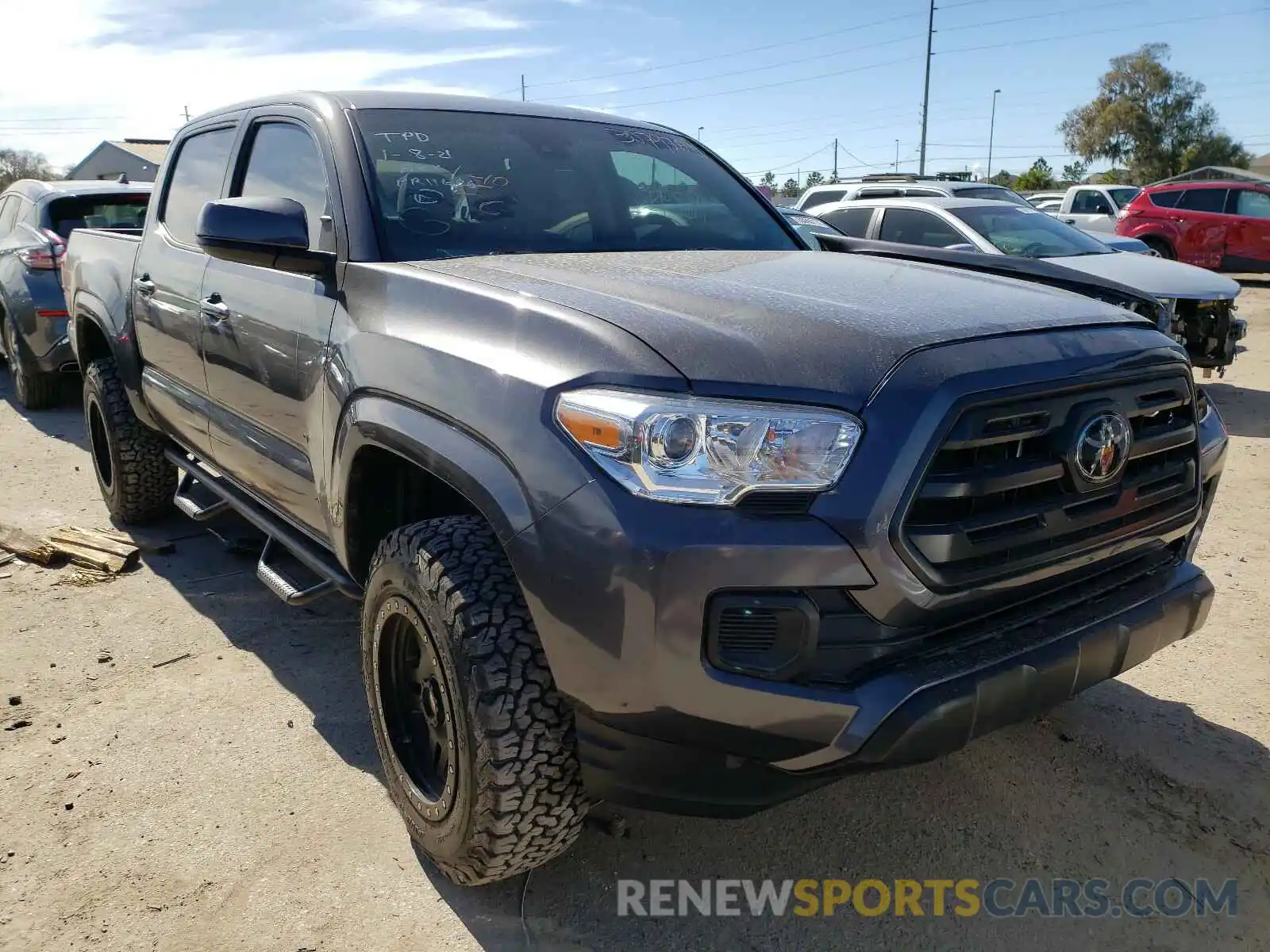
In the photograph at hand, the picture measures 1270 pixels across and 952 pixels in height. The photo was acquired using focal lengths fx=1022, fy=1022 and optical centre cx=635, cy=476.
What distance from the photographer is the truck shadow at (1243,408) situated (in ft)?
23.4

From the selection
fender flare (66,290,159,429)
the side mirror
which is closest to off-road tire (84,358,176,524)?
fender flare (66,290,159,429)

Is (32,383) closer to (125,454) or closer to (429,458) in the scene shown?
(125,454)

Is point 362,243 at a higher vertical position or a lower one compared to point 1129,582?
higher

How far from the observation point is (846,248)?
4.00m

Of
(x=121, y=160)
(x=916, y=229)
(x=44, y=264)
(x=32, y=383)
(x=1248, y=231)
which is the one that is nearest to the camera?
(x=44, y=264)

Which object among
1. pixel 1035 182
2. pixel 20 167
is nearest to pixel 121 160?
pixel 20 167

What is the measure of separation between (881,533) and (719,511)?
0.97ft

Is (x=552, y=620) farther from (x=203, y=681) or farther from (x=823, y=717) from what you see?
(x=203, y=681)

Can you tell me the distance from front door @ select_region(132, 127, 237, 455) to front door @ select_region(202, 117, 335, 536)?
0.15m

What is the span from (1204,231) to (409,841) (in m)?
17.4

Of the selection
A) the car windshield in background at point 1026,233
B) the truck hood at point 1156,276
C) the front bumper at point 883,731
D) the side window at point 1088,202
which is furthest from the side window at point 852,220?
the side window at point 1088,202

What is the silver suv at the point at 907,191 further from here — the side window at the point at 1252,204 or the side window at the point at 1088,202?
the side window at the point at 1088,202

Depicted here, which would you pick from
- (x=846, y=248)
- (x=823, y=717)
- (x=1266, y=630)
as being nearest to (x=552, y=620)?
(x=823, y=717)

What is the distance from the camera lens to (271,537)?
3537 millimetres
